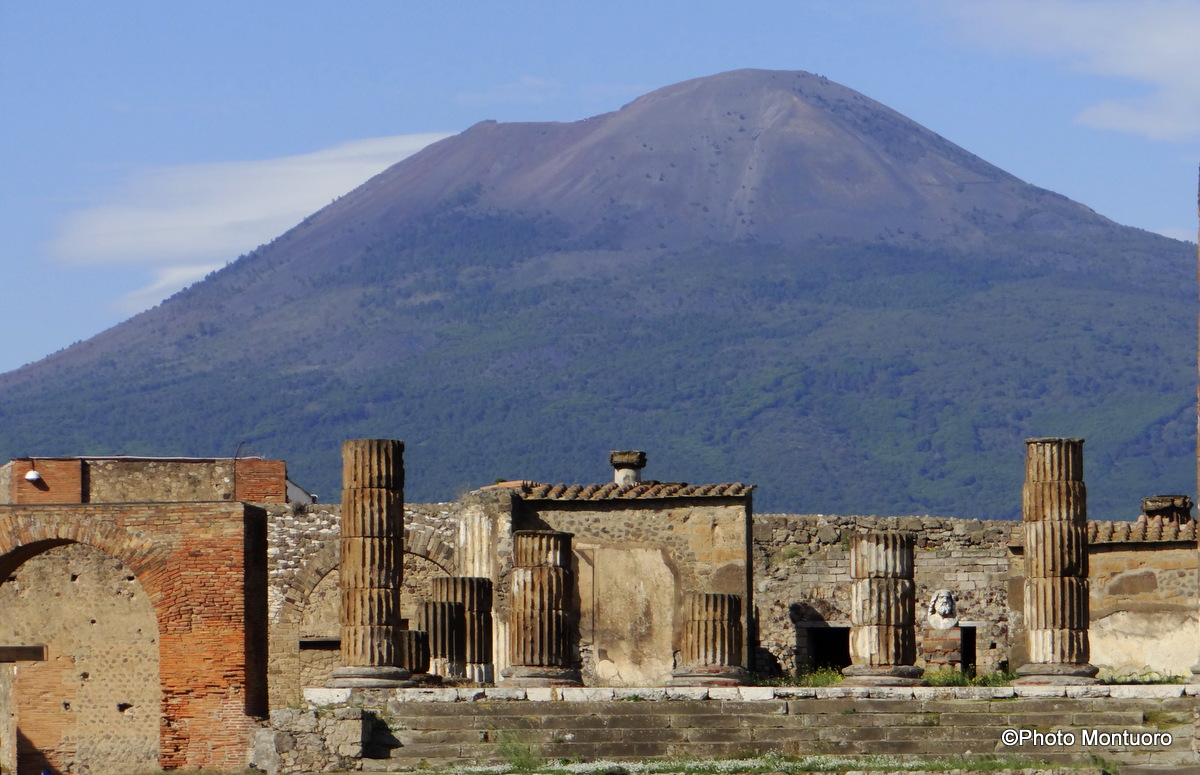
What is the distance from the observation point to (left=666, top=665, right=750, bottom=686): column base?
28047mm

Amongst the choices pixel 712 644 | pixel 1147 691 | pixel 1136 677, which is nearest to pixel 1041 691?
pixel 1147 691

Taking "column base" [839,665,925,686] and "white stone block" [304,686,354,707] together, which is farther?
"column base" [839,665,925,686]

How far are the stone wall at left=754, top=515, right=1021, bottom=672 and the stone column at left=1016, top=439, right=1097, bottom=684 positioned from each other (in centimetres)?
772

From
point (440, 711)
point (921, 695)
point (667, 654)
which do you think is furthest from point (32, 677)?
point (921, 695)

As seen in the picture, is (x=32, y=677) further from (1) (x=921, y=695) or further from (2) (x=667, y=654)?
(1) (x=921, y=695)

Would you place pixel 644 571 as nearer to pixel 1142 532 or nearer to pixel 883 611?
pixel 883 611

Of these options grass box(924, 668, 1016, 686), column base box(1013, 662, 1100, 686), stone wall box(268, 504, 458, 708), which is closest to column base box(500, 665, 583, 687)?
grass box(924, 668, 1016, 686)

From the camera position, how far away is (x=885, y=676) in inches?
1077

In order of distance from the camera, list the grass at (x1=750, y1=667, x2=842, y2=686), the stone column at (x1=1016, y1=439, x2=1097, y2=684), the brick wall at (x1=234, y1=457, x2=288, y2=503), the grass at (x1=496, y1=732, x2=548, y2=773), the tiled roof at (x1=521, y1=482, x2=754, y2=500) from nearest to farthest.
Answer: the grass at (x1=496, y1=732, x2=548, y2=773)
the stone column at (x1=1016, y1=439, x2=1097, y2=684)
the grass at (x1=750, y1=667, x2=842, y2=686)
the tiled roof at (x1=521, y1=482, x2=754, y2=500)
the brick wall at (x1=234, y1=457, x2=288, y2=503)

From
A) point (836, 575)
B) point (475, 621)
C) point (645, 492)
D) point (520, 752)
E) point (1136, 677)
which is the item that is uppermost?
point (645, 492)

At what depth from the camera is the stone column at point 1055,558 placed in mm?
27719

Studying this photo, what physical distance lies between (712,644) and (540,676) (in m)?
2.15

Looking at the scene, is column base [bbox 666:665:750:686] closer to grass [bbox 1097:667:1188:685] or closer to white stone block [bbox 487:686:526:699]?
white stone block [bbox 487:686:526:699]

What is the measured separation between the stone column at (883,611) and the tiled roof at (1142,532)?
508 centimetres
